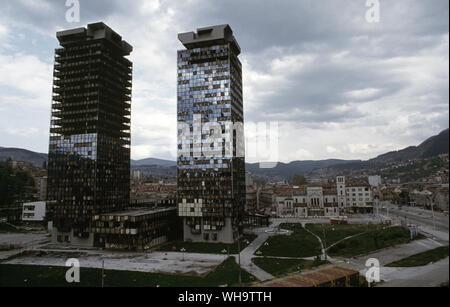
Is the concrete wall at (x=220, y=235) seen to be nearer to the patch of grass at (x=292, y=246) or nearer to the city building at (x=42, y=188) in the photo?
the patch of grass at (x=292, y=246)

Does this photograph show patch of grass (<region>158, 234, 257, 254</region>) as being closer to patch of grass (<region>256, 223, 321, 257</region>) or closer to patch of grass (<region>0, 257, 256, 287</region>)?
patch of grass (<region>256, 223, 321, 257</region>)

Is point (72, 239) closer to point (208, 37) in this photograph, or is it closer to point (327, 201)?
point (208, 37)

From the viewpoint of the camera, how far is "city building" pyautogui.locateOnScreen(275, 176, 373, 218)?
139000 mm

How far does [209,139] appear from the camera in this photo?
297 feet

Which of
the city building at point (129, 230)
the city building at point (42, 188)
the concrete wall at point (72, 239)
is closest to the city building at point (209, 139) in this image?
the city building at point (129, 230)

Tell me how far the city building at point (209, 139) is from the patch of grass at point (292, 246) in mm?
12858

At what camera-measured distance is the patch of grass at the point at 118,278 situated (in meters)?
51.5

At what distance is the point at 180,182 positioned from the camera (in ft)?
300

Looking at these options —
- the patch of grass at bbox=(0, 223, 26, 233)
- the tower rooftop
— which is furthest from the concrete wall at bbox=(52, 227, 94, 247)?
Result: the tower rooftop

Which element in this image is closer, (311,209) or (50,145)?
(50,145)

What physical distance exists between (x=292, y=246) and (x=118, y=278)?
146ft
